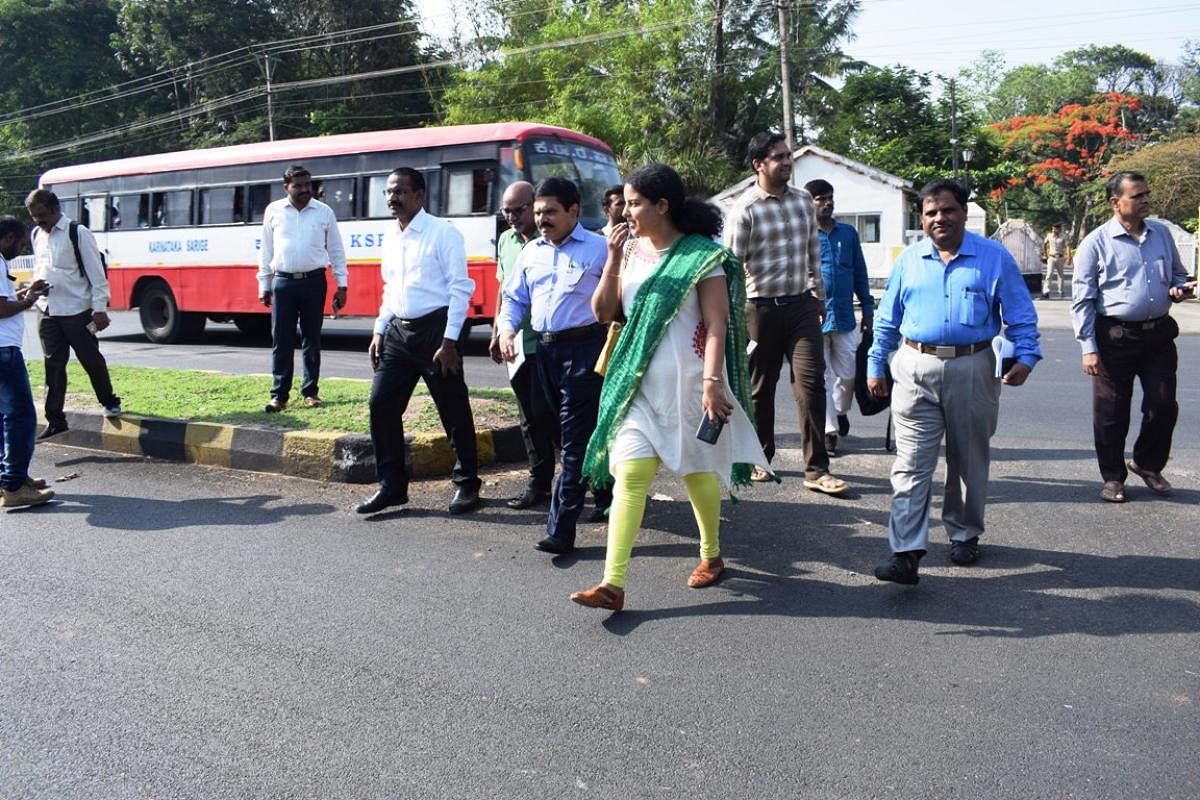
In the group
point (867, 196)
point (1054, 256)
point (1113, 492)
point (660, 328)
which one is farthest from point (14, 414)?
point (867, 196)

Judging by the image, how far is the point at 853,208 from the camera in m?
33.2

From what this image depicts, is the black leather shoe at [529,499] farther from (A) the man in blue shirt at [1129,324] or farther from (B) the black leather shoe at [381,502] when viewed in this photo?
(A) the man in blue shirt at [1129,324]

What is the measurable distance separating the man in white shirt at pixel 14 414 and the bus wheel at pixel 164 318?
450 inches

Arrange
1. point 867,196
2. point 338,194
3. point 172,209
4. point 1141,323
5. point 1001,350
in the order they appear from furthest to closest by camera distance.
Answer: point 867,196, point 172,209, point 338,194, point 1141,323, point 1001,350

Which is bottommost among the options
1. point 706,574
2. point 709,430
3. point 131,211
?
point 706,574

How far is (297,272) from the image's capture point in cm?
817

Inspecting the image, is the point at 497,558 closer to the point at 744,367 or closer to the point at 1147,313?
the point at 744,367

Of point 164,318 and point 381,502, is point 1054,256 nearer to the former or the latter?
point 164,318

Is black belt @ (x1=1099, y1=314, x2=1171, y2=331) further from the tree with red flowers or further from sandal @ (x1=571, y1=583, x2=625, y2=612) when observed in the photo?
the tree with red flowers

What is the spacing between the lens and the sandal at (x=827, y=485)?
591cm

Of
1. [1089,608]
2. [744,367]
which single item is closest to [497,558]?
[744,367]

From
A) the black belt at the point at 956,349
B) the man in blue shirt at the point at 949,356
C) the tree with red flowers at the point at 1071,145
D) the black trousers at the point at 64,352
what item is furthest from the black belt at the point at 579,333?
the tree with red flowers at the point at 1071,145

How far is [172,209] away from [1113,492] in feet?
50.7

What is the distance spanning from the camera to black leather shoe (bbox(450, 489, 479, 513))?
5.82 meters
